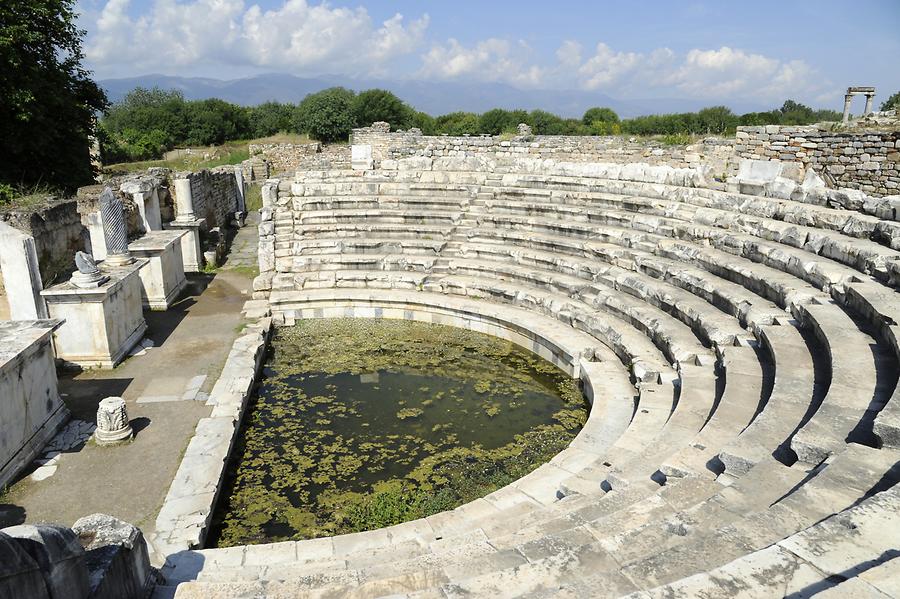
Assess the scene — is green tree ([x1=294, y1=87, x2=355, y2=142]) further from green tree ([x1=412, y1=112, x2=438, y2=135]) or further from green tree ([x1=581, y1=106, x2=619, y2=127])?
green tree ([x1=581, y1=106, x2=619, y2=127])

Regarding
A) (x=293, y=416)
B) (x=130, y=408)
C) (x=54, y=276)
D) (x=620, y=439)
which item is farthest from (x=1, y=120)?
(x=620, y=439)

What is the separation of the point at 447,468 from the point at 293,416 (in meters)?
2.33

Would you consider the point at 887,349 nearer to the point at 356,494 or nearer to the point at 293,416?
the point at 356,494

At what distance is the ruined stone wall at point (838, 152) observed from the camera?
11289 mm

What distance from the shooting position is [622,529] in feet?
13.2

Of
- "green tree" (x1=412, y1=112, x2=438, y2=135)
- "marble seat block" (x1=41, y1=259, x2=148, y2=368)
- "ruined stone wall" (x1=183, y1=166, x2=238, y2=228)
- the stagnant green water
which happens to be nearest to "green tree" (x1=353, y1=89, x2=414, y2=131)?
"green tree" (x1=412, y1=112, x2=438, y2=135)

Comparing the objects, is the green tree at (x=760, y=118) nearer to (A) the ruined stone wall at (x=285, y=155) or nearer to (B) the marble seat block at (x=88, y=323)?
(A) the ruined stone wall at (x=285, y=155)

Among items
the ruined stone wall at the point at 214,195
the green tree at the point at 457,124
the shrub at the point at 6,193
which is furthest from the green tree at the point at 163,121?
the shrub at the point at 6,193

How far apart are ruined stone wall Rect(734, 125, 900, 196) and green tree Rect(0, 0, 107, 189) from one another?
1863 centimetres

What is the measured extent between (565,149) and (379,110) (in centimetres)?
3512

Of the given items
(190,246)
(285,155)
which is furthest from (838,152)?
(285,155)

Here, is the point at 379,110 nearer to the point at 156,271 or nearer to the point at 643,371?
the point at 156,271

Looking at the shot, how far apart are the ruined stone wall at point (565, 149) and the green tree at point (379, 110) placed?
3166 centimetres

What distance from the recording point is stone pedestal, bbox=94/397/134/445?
6.89m
